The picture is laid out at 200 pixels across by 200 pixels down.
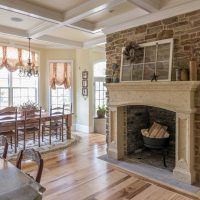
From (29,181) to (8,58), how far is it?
5.31m

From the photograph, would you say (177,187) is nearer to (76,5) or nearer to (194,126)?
(194,126)

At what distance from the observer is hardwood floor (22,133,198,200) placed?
111 inches

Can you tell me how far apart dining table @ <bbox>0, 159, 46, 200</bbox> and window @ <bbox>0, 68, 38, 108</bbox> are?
495cm

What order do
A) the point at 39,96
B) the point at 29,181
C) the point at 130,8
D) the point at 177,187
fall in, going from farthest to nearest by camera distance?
the point at 39,96 → the point at 130,8 → the point at 177,187 → the point at 29,181

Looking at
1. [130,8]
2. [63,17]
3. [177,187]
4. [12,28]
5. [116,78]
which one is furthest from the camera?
[12,28]

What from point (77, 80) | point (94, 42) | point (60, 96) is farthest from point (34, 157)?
point (60, 96)

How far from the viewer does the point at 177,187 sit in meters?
3.04

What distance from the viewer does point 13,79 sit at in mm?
6352

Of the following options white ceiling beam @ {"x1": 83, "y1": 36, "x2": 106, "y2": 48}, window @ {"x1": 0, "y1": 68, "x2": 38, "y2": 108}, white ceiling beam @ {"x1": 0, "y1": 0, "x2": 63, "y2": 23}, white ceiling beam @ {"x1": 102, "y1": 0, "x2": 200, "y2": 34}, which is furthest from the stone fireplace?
window @ {"x1": 0, "y1": 68, "x2": 38, "y2": 108}

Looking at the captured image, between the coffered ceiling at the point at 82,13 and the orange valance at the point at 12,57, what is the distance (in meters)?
1.15

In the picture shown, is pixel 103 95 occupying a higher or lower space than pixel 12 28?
lower

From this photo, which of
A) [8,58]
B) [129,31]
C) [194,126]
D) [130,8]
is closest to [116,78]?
[129,31]

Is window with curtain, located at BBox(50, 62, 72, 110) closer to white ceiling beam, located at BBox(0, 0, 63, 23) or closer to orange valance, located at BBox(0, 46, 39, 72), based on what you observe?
orange valance, located at BBox(0, 46, 39, 72)

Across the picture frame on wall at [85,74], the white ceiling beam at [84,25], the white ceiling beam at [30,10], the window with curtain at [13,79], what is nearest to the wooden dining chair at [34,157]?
the white ceiling beam at [30,10]
